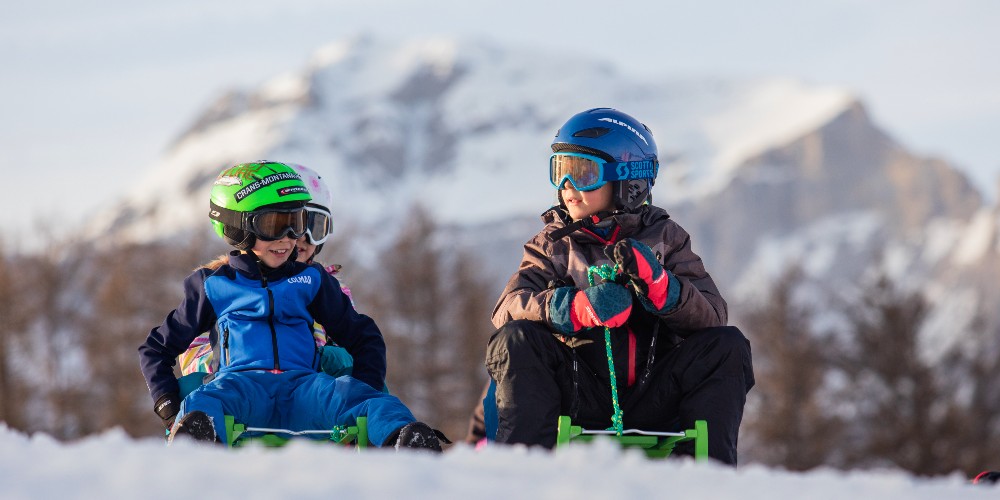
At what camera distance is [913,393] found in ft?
89.5

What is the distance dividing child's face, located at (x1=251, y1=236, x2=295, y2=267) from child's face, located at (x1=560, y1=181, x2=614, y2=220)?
4.74 ft

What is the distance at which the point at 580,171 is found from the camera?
19.5 feet

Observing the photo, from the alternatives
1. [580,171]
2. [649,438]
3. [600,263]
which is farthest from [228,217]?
[649,438]

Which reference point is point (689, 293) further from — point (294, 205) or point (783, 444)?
point (783, 444)

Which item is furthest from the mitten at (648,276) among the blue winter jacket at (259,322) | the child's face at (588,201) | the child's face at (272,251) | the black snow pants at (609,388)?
the child's face at (272,251)

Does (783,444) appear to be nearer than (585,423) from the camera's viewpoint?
No

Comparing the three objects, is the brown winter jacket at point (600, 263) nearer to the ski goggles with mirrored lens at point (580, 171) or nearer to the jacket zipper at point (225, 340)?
the ski goggles with mirrored lens at point (580, 171)

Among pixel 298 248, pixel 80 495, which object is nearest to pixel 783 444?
pixel 298 248

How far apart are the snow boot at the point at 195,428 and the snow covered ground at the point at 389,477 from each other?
1.78 m

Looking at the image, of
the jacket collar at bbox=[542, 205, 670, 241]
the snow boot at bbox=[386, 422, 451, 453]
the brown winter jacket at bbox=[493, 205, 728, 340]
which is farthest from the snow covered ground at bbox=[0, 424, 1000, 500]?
the jacket collar at bbox=[542, 205, 670, 241]

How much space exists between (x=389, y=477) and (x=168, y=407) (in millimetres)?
3340

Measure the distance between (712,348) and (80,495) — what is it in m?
3.34

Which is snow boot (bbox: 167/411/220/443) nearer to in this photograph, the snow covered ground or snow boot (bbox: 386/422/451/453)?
snow boot (bbox: 386/422/451/453)

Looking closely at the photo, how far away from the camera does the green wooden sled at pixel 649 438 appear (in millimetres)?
4699
